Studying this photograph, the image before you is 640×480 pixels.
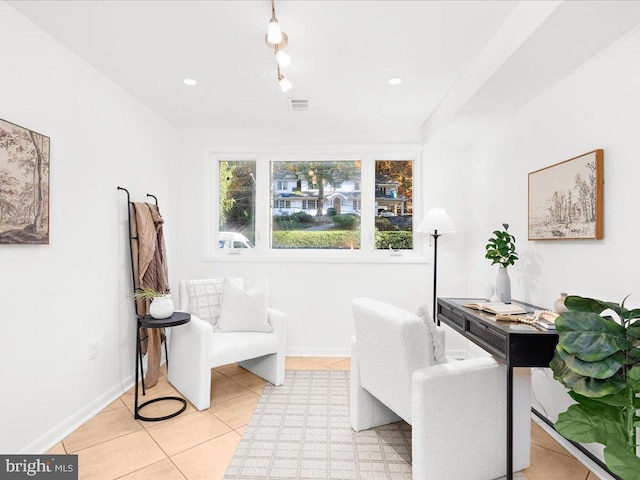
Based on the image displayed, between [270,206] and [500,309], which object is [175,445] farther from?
[270,206]

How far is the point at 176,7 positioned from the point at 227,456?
2471 mm

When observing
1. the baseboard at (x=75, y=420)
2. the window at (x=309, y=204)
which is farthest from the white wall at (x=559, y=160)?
the baseboard at (x=75, y=420)

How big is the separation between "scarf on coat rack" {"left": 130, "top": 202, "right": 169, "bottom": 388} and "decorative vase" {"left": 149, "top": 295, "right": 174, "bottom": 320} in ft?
1.23

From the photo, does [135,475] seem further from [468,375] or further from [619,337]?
[619,337]

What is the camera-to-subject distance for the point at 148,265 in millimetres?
2918

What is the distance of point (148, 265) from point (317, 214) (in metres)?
1.80

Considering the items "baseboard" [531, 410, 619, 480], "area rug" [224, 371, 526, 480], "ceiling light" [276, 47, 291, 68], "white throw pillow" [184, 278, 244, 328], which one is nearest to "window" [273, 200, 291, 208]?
"white throw pillow" [184, 278, 244, 328]

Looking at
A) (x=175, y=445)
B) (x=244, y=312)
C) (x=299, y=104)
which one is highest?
(x=299, y=104)

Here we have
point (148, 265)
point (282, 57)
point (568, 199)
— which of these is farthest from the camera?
point (148, 265)

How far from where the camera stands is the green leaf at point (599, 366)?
119cm

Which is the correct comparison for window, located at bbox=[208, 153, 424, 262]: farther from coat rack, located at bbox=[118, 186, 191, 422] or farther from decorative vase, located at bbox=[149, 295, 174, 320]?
decorative vase, located at bbox=[149, 295, 174, 320]

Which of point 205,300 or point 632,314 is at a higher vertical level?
point 632,314

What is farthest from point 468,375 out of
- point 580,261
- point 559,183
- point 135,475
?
point 135,475

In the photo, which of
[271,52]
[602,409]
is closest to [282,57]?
[271,52]
